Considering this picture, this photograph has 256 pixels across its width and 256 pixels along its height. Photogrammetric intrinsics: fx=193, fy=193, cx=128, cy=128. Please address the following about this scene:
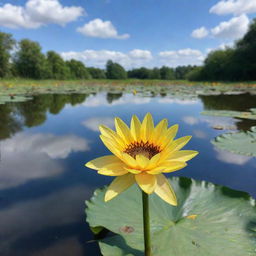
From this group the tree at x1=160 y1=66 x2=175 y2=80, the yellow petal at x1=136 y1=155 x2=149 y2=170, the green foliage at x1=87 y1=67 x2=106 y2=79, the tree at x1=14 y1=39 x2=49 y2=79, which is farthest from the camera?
the green foliage at x1=87 y1=67 x2=106 y2=79

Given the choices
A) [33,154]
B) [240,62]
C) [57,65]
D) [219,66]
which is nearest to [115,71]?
[57,65]

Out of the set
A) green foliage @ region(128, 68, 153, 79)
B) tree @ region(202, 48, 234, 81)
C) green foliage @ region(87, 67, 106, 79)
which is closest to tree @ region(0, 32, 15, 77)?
tree @ region(202, 48, 234, 81)

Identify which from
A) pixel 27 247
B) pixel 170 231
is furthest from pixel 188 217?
pixel 27 247

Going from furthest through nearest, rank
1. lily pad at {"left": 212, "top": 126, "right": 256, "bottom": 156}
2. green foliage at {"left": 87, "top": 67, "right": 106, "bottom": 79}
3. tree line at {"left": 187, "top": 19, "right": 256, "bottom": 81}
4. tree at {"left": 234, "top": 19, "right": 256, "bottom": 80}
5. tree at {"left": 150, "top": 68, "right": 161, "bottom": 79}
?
1. green foliage at {"left": 87, "top": 67, "right": 106, "bottom": 79}
2. tree at {"left": 150, "top": 68, "right": 161, "bottom": 79}
3. tree line at {"left": 187, "top": 19, "right": 256, "bottom": 81}
4. tree at {"left": 234, "top": 19, "right": 256, "bottom": 80}
5. lily pad at {"left": 212, "top": 126, "right": 256, "bottom": 156}

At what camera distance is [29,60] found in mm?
28641

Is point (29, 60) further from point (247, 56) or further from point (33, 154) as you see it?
point (33, 154)

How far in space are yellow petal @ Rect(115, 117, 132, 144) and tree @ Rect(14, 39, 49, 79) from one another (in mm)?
32224

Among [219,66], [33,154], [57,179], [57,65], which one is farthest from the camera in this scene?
[57,65]

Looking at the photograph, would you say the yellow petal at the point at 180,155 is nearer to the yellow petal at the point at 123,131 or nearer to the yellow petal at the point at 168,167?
the yellow petal at the point at 168,167

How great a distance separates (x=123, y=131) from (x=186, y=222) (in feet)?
1.50

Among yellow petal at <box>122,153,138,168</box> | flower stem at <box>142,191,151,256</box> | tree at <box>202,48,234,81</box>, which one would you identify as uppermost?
tree at <box>202,48,234,81</box>

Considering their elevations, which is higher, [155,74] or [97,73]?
[97,73]

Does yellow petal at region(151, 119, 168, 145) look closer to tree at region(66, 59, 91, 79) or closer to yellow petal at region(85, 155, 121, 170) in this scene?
yellow petal at region(85, 155, 121, 170)

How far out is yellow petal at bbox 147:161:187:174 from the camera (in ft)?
1.41
